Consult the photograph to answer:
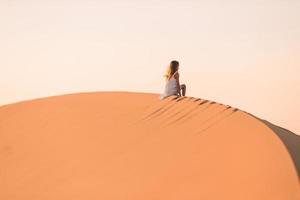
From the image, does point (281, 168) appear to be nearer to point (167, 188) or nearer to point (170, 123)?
point (167, 188)

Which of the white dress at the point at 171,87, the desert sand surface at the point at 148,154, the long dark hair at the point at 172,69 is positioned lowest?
the desert sand surface at the point at 148,154

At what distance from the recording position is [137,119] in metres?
9.05

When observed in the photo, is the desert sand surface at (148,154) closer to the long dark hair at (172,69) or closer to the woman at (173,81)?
the woman at (173,81)

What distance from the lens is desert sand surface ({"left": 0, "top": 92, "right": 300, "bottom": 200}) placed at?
5117 millimetres

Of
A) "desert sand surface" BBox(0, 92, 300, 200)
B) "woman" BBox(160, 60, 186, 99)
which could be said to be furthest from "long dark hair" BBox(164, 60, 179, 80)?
"desert sand surface" BBox(0, 92, 300, 200)

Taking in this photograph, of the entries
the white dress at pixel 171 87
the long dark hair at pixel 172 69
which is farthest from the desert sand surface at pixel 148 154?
the long dark hair at pixel 172 69

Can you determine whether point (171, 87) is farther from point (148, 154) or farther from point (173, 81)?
point (148, 154)

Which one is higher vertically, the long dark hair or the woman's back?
the long dark hair

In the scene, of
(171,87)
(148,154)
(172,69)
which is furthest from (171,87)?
(148,154)

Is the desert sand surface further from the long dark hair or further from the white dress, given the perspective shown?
the long dark hair

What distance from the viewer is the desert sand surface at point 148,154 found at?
5.12 metres

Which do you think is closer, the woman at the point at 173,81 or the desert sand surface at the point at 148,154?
the desert sand surface at the point at 148,154

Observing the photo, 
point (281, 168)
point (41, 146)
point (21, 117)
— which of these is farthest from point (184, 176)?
point (21, 117)

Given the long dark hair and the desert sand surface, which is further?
the long dark hair
